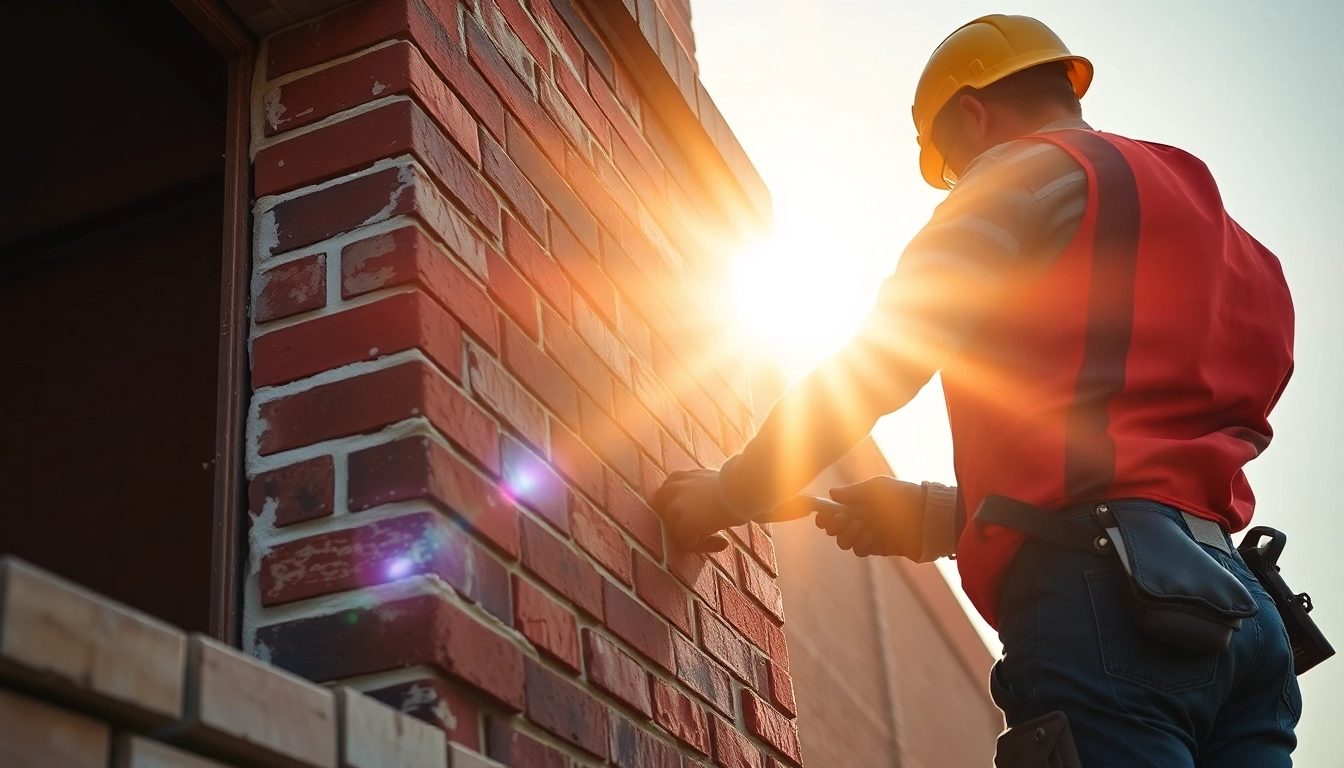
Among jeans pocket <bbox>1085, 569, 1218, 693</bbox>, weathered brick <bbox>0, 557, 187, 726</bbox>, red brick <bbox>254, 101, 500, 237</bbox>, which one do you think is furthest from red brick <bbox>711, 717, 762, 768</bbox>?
weathered brick <bbox>0, 557, 187, 726</bbox>

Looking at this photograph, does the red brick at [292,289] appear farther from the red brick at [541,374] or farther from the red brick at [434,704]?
the red brick at [434,704]

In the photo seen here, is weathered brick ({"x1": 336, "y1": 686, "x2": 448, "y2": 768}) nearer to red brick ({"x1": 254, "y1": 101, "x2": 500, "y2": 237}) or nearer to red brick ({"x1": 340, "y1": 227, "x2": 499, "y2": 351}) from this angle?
red brick ({"x1": 340, "y1": 227, "x2": 499, "y2": 351})

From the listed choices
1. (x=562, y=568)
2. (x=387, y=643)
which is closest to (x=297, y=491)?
(x=387, y=643)

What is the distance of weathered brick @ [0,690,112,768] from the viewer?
0.81 metres

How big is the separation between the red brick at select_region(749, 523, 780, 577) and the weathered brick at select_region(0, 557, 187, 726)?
1630 mm

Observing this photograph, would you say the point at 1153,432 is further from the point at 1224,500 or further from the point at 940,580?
the point at 940,580

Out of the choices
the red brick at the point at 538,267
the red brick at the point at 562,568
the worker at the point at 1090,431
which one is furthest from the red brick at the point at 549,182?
the red brick at the point at 562,568

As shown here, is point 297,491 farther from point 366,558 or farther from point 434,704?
point 434,704

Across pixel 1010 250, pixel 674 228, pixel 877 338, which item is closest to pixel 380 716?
pixel 877 338

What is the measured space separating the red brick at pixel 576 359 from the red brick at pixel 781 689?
0.62 m

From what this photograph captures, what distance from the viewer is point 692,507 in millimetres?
2014

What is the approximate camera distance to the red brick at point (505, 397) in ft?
5.22

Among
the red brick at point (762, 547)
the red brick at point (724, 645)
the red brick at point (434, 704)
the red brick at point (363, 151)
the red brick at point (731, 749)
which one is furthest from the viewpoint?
the red brick at point (762, 547)

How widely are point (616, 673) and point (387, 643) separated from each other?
444 millimetres
